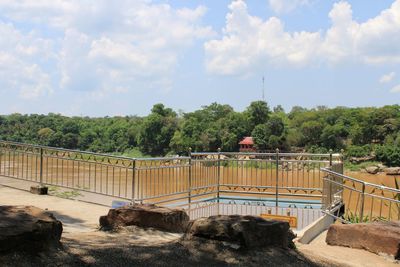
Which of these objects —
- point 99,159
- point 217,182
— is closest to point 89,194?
point 99,159

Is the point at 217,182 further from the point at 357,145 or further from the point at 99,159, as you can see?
the point at 357,145

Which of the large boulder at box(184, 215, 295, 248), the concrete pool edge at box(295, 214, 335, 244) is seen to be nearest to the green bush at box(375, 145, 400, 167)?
the concrete pool edge at box(295, 214, 335, 244)

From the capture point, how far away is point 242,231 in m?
4.44

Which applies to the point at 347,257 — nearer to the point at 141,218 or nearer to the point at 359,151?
the point at 141,218

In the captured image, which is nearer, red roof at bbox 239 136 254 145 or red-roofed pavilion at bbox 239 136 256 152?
red-roofed pavilion at bbox 239 136 256 152

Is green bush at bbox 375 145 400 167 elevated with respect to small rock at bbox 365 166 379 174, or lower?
elevated

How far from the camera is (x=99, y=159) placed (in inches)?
376

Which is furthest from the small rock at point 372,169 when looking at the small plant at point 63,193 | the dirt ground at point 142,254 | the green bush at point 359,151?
the dirt ground at point 142,254

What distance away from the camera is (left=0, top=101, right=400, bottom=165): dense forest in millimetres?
44281

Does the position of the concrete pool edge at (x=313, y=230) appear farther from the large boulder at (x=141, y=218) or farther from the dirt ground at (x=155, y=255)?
the large boulder at (x=141, y=218)

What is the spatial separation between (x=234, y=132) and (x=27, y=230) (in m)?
43.4

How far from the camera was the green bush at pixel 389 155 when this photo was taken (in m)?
39.9

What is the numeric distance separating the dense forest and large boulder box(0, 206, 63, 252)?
3939cm

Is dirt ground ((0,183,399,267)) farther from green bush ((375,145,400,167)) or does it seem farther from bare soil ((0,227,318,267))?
green bush ((375,145,400,167))
